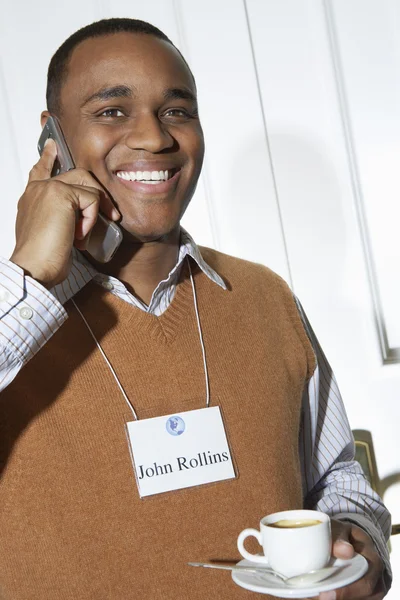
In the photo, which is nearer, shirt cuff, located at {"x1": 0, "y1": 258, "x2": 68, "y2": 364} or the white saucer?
the white saucer

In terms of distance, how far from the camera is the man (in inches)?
44.3

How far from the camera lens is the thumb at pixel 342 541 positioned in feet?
3.30

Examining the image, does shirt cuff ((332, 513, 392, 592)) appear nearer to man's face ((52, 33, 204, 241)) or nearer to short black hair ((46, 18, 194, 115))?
man's face ((52, 33, 204, 241))

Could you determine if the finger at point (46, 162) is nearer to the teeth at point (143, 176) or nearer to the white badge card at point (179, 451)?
the teeth at point (143, 176)

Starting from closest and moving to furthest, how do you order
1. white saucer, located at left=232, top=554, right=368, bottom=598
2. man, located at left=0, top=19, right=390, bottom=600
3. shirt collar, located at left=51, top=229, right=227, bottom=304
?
1. white saucer, located at left=232, top=554, right=368, bottom=598
2. man, located at left=0, top=19, right=390, bottom=600
3. shirt collar, located at left=51, top=229, right=227, bottom=304

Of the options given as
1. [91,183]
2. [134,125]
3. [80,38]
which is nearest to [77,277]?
[91,183]

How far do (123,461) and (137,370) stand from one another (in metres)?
0.14

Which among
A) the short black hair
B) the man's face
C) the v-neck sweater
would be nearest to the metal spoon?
the v-neck sweater

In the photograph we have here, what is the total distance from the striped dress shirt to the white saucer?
1.08 ft

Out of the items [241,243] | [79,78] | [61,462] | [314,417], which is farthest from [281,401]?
[241,243]

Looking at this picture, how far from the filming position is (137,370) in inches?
48.5

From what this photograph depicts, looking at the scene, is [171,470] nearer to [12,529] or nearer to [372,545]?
[12,529]

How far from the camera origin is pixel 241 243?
204 cm

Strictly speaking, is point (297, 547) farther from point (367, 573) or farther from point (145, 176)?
point (145, 176)
